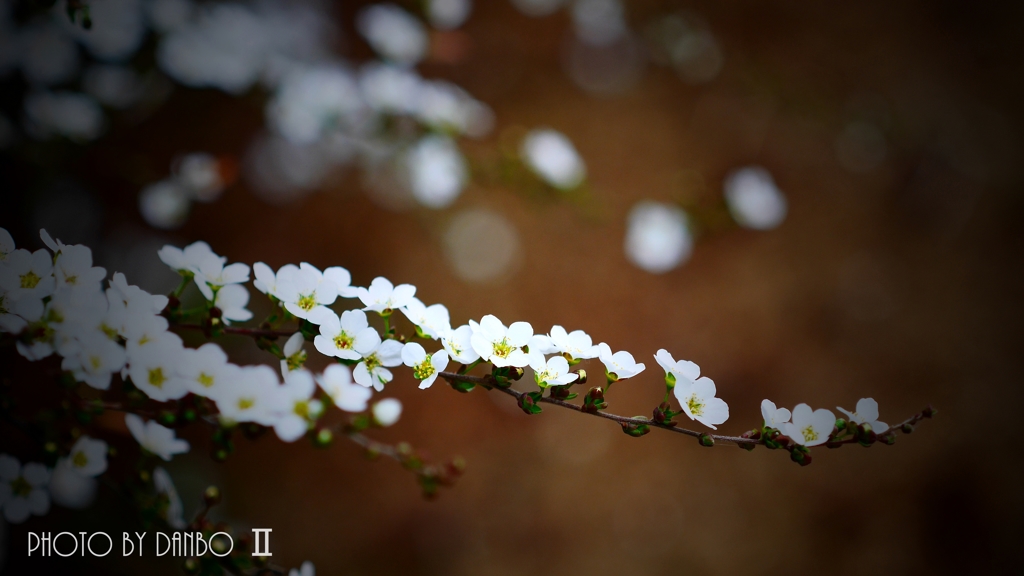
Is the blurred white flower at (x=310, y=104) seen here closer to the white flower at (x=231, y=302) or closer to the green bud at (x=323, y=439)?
the white flower at (x=231, y=302)

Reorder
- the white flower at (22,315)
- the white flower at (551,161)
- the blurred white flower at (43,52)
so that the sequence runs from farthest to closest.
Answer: the white flower at (551,161) < the blurred white flower at (43,52) < the white flower at (22,315)

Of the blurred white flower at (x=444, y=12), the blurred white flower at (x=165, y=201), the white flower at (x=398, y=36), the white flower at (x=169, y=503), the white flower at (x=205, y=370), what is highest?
the blurred white flower at (x=444, y=12)

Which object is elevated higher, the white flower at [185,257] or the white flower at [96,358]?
the white flower at [185,257]

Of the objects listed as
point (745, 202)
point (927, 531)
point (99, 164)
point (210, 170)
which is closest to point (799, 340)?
point (745, 202)

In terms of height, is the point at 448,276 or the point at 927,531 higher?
the point at 448,276

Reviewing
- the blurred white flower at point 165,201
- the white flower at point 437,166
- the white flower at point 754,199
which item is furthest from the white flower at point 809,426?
the blurred white flower at point 165,201

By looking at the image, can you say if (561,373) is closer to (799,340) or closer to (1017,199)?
(799,340)

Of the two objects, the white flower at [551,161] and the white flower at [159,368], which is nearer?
the white flower at [159,368]

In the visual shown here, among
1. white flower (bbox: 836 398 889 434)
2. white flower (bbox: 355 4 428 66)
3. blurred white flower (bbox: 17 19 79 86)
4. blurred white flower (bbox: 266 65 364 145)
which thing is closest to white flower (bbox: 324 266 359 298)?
white flower (bbox: 836 398 889 434)
